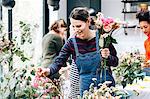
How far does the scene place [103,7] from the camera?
20.4 feet

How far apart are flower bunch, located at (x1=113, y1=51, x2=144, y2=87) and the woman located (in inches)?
3.6

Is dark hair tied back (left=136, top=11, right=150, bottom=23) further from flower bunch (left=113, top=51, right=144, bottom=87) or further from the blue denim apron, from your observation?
the blue denim apron

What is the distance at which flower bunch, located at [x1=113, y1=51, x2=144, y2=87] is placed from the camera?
8.60 ft

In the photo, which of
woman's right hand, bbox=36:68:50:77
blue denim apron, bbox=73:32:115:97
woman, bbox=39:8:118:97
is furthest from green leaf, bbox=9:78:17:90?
blue denim apron, bbox=73:32:115:97

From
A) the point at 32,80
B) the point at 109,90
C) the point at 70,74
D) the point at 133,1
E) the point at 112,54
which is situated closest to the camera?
the point at 109,90

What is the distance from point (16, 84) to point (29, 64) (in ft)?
0.61

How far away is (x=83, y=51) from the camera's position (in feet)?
8.33

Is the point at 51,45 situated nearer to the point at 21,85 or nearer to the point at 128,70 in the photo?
the point at 128,70

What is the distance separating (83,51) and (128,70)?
367 mm

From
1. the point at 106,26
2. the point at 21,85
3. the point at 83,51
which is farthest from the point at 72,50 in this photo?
the point at 21,85

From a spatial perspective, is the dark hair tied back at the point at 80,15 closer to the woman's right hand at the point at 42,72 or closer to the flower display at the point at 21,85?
the woman's right hand at the point at 42,72

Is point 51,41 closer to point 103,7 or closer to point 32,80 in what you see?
point 32,80

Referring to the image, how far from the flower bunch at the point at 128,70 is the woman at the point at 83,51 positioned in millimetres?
90

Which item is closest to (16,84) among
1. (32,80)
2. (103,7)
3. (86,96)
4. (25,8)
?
(32,80)
